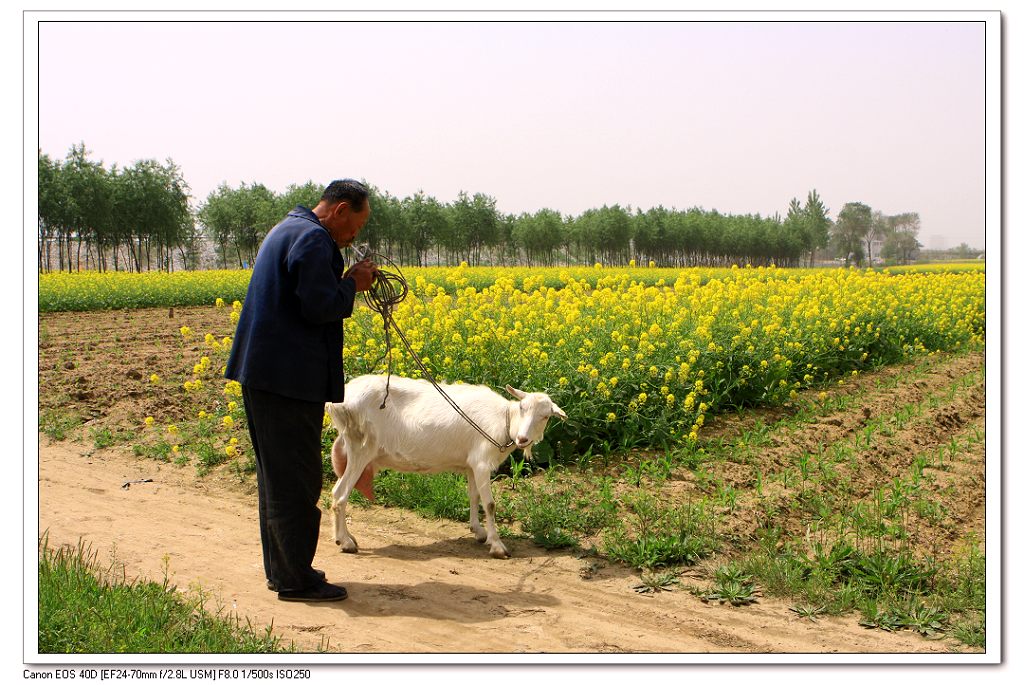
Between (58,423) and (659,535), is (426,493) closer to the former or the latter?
(659,535)

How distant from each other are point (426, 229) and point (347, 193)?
3835 cm

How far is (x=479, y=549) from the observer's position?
21.3ft

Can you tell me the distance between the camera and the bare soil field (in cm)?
489

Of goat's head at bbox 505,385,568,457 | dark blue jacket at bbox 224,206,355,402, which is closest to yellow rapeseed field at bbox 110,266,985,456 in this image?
goat's head at bbox 505,385,568,457

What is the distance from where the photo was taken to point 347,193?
5371mm

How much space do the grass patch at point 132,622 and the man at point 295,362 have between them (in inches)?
21.9

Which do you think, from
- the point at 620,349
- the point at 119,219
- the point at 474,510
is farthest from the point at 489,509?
the point at 119,219

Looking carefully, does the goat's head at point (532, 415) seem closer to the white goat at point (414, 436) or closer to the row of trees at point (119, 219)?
the white goat at point (414, 436)

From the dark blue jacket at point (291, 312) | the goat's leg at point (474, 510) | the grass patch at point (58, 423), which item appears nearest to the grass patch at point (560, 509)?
the goat's leg at point (474, 510)

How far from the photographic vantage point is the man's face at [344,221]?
535 centimetres
